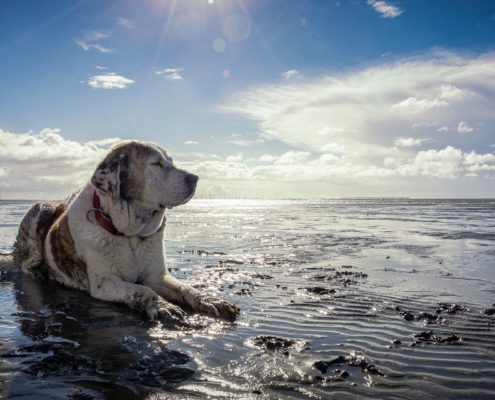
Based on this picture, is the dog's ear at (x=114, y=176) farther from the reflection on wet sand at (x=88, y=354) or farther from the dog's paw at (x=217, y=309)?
the dog's paw at (x=217, y=309)

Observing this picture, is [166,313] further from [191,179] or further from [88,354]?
[191,179]

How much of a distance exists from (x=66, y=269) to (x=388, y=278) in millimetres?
5711

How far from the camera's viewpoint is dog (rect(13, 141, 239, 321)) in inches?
221

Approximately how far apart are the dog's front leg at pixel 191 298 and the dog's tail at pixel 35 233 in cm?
254

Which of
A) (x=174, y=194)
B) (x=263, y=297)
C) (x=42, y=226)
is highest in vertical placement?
(x=174, y=194)

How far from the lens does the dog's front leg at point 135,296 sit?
4.88m

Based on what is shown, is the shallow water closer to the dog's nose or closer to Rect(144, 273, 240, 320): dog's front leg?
Rect(144, 273, 240, 320): dog's front leg

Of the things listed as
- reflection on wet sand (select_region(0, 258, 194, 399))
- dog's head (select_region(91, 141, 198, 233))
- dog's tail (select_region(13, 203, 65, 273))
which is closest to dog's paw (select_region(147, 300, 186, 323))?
reflection on wet sand (select_region(0, 258, 194, 399))

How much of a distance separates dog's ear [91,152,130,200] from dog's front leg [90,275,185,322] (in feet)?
3.91

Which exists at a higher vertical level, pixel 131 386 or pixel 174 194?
pixel 174 194

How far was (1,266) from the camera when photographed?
8148mm

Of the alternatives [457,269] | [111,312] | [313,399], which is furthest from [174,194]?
[457,269]

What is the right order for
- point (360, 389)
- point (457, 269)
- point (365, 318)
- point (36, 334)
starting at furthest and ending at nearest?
point (457, 269) → point (365, 318) → point (36, 334) → point (360, 389)

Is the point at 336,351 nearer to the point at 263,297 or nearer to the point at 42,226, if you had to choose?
the point at 263,297
